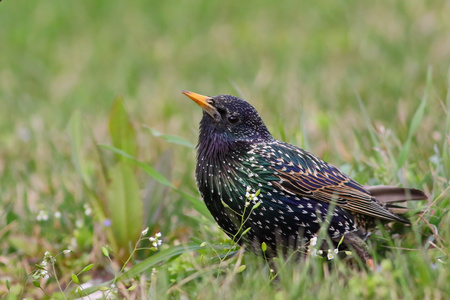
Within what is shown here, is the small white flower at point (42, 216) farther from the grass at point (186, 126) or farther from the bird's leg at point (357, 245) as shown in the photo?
the bird's leg at point (357, 245)

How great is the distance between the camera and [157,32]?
379 inches

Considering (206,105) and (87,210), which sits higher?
(206,105)

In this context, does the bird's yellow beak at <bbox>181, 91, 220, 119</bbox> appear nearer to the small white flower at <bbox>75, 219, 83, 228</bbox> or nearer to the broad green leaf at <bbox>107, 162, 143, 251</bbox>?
the broad green leaf at <bbox>107, 162, 143, 251</bbox>

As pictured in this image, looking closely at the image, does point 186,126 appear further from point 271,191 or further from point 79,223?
point 271,191

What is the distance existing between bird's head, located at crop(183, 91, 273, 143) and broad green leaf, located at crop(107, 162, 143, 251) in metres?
0.58

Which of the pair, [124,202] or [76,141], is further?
[76,141]

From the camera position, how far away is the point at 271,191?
335cm

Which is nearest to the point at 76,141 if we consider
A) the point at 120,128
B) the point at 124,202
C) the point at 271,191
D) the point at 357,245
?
the point at 120,128

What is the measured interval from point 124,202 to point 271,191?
1030 millimetres

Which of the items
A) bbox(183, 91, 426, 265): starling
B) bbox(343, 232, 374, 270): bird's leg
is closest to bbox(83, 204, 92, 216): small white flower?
bbox(183, 91, 426, 265): starling

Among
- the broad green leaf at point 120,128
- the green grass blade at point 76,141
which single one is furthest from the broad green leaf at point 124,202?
the green grass blade at point 76,141

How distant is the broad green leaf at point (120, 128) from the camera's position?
421 cm

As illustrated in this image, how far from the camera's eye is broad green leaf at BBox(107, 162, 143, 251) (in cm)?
397

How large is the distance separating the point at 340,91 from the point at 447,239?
12.7 ft
